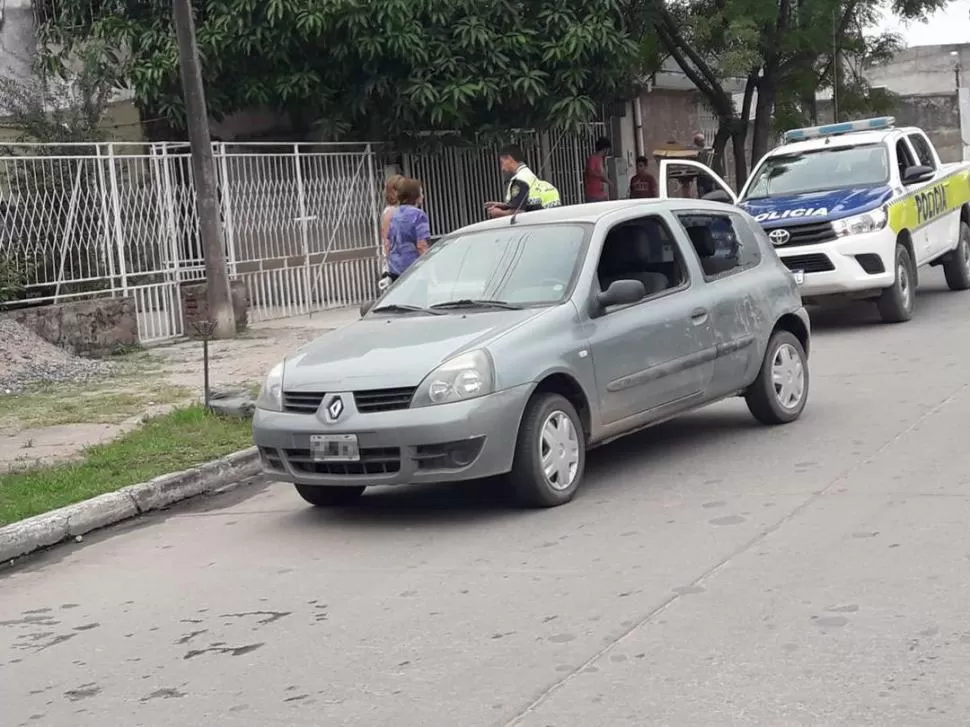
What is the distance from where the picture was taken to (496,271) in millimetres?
8195

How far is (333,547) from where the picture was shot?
23.0 ft

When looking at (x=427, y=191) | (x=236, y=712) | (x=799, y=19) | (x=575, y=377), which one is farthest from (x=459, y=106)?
(x=236, y=712)

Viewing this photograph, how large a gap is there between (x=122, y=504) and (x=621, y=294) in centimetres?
320

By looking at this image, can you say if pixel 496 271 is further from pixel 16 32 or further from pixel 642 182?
pixel 642 182

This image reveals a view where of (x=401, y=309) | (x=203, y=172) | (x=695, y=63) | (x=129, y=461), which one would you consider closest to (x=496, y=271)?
(x=401, y=309)

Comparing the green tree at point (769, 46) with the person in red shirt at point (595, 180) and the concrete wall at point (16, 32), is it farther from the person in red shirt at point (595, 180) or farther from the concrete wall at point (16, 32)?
the concrete wall at point (16, 32)

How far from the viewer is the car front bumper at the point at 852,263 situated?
1349 cm

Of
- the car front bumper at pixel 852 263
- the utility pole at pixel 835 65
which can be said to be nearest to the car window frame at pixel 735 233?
the car front bumper at pixel 852 263

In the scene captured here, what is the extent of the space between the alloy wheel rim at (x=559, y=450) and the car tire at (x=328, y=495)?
118 centimetres

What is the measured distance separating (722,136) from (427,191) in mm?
6375

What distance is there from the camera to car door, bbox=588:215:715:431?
7.76 metres

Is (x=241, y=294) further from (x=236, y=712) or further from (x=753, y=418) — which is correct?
(x=236, y=712)

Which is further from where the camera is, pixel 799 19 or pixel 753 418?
pixel 799 19

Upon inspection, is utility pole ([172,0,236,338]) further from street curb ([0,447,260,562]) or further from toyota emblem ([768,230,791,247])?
street curb ([0,447,260,562])
